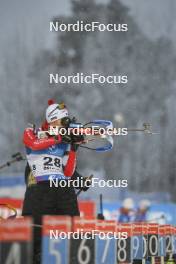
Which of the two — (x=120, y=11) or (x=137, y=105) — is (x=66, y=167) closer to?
(x=120, y=11)

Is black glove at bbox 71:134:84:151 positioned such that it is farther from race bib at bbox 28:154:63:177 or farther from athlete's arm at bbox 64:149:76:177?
race bib at bbox 28:154:63:177

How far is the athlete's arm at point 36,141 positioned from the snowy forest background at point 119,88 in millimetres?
16958

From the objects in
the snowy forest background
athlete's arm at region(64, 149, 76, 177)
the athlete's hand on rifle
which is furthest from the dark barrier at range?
the snowy forest background

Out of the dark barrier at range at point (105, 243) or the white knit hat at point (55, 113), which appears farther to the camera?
the white knit hat at point (55, 113)

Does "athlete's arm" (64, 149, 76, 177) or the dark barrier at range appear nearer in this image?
the dark barrier at range

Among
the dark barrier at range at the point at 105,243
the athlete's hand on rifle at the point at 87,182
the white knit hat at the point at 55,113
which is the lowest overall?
the dark barrier at range at the point at 105,243

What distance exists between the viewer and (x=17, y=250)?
510 centimetres

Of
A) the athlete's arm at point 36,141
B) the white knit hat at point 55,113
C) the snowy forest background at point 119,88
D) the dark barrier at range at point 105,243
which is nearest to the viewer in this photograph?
the dark barrier at range at point 105,243

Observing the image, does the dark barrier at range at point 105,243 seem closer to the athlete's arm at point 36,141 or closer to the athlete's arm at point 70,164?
the athlete's arm at point 70,164

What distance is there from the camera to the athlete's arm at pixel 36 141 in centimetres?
816

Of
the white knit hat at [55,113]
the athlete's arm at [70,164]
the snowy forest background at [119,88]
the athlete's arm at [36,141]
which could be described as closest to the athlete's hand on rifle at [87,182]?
the athlete's arm at [70,164]

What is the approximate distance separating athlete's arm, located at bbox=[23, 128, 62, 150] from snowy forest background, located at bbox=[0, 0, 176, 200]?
1696cm

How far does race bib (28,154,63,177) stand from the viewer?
839 centimetres

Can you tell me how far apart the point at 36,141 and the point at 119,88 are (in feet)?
76.3
